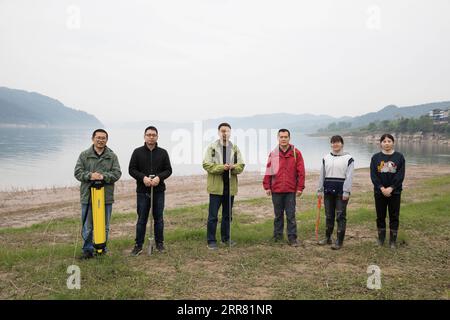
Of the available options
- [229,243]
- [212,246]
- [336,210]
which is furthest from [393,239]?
[212,246]

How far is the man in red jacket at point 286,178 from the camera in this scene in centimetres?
726

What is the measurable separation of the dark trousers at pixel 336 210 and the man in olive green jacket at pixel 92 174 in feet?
14.5

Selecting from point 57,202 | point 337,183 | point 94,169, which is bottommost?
point 57,202

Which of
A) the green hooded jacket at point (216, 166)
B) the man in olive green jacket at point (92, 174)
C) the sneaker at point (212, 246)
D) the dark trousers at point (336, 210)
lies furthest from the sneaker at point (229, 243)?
the man in olive green jacket at point (92, 174)

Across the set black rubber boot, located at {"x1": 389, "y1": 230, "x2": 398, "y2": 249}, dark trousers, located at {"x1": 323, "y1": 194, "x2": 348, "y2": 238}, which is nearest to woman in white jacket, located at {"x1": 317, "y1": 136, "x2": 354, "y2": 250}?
dark trousers, located at {"x1": 323, "y1": 194, "x2": 348, "y2": 238}

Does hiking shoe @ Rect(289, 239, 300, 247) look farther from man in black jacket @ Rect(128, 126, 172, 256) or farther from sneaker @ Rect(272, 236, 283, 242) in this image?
man in black jacket @ Rect(128, 126, 172, 256)

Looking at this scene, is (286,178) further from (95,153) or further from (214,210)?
(95,153)

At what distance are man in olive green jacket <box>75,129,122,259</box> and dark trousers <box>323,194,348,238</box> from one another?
14.5 feet

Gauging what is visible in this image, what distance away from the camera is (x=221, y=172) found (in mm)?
6984

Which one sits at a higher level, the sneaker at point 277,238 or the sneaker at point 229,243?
the sneaker at point 277,238

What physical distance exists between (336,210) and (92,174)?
4991mm

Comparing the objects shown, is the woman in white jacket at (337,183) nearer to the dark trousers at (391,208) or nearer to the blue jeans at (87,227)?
the dark trousers at (391,208)
